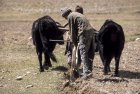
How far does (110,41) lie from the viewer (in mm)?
11812

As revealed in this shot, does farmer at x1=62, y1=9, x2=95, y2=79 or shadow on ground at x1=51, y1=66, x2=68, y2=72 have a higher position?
farmer at x1=62, y1=9, x2=95, y2=79

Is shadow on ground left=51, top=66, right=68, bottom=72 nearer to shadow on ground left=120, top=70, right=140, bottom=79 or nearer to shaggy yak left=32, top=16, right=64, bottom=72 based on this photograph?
shaggy yak left=32, top=16, right=64, bottom=72

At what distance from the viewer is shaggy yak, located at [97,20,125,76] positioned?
38.3 ft

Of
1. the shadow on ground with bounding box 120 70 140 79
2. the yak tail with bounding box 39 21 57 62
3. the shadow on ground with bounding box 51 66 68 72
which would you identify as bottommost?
the shadow on ground with bounding box 51 66 68 72

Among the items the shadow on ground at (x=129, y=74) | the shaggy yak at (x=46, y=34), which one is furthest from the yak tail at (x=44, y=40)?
the shadow on ground at (x=129, y=74)

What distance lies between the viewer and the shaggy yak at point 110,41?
11664 millimetres

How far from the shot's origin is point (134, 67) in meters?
13.2

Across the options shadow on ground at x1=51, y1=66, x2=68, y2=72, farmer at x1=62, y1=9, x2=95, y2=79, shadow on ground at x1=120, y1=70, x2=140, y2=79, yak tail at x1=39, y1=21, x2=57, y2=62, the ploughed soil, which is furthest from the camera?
shadow on ground at x1=51, y1=66, x2=68, y2=72

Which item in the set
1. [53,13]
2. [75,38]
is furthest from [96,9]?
[75,38]

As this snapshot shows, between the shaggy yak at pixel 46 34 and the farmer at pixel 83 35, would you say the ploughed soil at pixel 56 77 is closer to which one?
the farmer at pixel 83 35

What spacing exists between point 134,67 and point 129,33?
31.0 ft

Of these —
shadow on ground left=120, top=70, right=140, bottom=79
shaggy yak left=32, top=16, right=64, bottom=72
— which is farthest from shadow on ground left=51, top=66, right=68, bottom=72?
shadow on ground left=120, top=70, right=140, bottom=79

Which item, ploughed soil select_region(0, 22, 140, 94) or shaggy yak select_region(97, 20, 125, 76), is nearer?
ploughed soil select_region(0, 22, 140, 94)

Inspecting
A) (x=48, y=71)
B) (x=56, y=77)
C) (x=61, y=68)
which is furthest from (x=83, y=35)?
(x=61, y=68)
